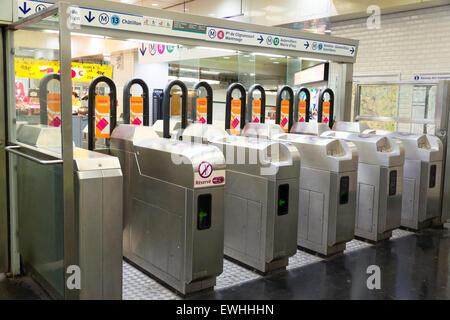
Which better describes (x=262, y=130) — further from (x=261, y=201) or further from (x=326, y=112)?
(x=326, y=112)

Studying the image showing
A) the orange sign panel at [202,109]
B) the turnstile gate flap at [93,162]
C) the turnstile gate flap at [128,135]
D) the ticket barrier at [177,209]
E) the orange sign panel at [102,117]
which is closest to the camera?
the turnstile gate flap at [93,162]

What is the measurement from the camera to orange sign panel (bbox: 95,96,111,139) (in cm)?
389

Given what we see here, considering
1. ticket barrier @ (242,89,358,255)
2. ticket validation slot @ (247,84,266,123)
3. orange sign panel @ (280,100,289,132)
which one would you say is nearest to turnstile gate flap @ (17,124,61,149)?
ticket barrier @ (242,89,358,255)

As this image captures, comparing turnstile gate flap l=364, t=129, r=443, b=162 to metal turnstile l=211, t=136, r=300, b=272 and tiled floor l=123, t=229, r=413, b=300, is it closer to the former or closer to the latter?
tiled floor l=123, t=229, r=413, b=300

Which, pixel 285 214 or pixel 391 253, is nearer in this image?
pixel 285 214

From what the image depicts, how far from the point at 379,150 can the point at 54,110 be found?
11.2ft

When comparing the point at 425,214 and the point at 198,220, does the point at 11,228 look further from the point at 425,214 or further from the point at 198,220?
Answer: the point at 425,214

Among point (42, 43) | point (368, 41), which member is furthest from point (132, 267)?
point (368, 41)

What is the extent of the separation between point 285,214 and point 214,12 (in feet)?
24.2

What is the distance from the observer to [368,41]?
8523 mm

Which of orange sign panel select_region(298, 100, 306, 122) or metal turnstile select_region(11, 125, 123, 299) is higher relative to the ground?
orange sign panel select_region(298, 100, 306, 122)

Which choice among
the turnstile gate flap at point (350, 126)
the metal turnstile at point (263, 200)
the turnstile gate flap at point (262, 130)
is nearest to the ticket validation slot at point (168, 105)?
the metal turnstile at point (263, 200)

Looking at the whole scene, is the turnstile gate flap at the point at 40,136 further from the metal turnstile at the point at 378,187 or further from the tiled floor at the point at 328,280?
the metal turnstile at the point at 378,187

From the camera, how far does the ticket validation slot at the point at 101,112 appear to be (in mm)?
3795
